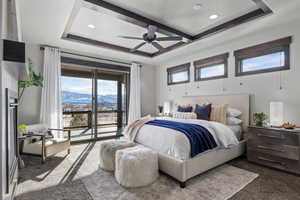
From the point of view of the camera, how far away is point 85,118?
486 cm

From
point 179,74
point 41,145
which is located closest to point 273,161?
point 179,74

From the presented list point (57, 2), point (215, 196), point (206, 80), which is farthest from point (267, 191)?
point (57, 2)

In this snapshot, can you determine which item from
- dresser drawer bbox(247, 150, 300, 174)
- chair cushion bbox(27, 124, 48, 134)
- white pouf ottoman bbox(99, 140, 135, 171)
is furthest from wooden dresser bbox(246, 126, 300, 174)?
chair cushion bbox(27, 124, 48, 134)

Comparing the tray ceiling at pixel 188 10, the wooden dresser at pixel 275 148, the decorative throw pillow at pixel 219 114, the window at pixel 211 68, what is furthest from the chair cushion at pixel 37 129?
the wooden dresser at pixel 275 148

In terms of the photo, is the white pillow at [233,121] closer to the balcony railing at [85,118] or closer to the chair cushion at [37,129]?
the balcony railing at [85,118]

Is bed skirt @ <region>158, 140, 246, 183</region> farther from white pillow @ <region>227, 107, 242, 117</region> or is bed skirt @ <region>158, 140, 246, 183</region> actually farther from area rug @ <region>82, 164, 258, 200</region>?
white pillow @ <region>227, 107, 242, 117</region>

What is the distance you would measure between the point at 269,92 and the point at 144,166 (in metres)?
3.03

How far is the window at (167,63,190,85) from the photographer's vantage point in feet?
16.1

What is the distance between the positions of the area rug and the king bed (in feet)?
0.40

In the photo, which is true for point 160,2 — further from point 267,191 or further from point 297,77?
point 267,191

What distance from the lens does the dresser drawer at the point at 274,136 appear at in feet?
7.93

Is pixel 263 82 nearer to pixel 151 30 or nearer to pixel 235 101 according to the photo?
pixel 235 101

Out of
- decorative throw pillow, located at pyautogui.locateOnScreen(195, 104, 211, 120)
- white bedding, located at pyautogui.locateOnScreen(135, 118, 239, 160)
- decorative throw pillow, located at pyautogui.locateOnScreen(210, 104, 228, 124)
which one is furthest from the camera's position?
decorative throw pillow, located at pyautogui.locateOnScreen(195, 104, 211, 120)

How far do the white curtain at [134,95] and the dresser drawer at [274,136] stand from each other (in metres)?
3.57
